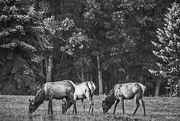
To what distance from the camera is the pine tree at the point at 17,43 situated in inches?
1097

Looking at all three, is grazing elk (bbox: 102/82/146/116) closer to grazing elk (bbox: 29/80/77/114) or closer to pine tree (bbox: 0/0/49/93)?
grazing elk (bbox: 29/80/77/114)

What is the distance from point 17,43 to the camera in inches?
1097

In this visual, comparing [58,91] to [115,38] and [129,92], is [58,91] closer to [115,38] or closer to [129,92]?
[129,92]

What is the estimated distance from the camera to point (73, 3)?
44906mm

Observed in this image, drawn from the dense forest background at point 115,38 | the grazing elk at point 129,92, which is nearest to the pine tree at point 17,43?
the dense forest background at point 115,38

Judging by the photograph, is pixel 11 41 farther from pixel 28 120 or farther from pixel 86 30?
pixel 86 30

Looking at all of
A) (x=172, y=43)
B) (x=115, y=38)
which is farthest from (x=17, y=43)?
(x=115, y=38)

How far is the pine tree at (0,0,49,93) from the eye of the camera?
27.9 meters

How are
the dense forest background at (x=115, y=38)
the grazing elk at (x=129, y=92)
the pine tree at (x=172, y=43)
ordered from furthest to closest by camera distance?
1. the dense forest background at (x=115, y=38)
2. the pine tree at (x=172, y=43)
3. the grazing elk at (x=129, y=92)

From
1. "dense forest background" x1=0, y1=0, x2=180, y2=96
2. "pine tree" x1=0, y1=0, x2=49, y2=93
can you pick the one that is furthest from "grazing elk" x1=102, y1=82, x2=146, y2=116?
"dense forest background" x1=0, y1=0, x2=180, y2=96

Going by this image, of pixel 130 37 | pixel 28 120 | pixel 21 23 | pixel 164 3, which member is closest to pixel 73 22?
pixel 130 37

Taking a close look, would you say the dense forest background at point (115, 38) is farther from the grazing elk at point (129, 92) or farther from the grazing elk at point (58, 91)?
the grazing elk at point (58, 91)

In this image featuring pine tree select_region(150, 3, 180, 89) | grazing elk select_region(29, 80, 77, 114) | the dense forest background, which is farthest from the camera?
the dense forest background

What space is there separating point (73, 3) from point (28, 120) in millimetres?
29688
